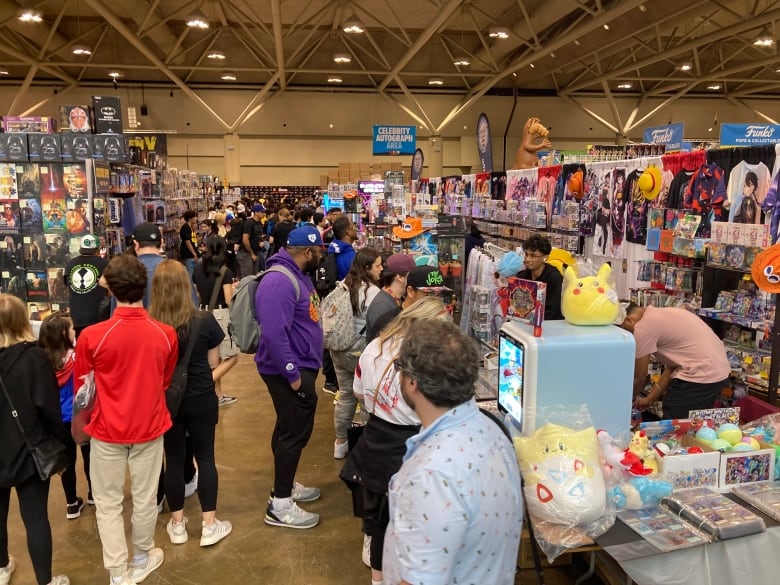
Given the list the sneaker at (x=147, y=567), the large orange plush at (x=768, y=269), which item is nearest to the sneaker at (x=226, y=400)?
the sneaker at (x=147, y=567)

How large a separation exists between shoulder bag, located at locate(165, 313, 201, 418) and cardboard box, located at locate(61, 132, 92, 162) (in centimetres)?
405

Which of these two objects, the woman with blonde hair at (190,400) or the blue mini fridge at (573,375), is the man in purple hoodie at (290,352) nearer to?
the woman with blonde hair at (190,400)

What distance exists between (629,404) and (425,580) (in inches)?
66.3

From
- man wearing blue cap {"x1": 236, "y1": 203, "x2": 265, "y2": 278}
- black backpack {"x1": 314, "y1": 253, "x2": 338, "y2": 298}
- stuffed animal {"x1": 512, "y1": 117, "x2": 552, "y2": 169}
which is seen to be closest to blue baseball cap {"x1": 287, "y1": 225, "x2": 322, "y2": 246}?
black backpack {"x1": 314, "y1": 253, "x2": 338, "y2": 298}

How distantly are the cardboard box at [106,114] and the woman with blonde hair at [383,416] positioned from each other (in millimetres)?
5409

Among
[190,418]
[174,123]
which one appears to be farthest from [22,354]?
[174,123]

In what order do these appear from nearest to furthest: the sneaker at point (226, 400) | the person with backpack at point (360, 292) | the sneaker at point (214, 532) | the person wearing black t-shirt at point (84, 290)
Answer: the sneaker at point (214, 532) → the person with backpack at point (360, 292) → the person wearing black t-shirt at point (84, 290) → the sneaker at point (226, 400)

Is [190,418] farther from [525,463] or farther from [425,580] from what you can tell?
[425,580]

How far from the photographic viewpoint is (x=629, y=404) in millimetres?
2758

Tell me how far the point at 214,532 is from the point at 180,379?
1033mm

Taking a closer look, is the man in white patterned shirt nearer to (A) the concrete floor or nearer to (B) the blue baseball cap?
(A) the concrete floor

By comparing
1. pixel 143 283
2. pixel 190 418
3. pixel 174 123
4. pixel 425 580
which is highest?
pixel 174 123

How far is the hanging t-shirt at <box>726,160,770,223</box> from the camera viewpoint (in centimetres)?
407

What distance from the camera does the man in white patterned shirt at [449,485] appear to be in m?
1.40
